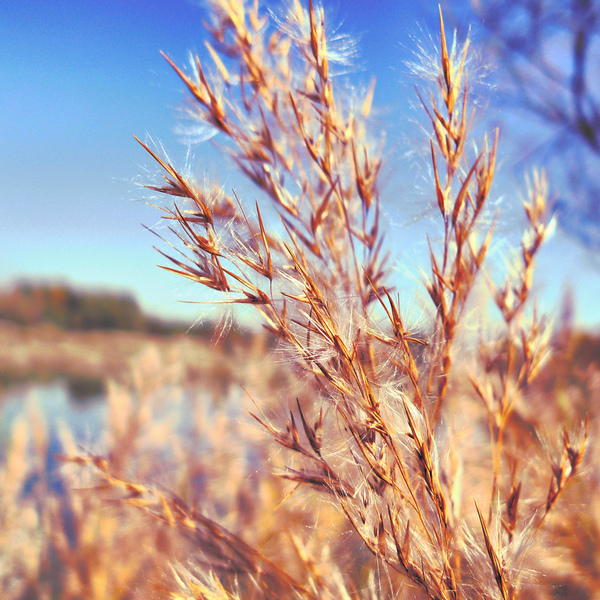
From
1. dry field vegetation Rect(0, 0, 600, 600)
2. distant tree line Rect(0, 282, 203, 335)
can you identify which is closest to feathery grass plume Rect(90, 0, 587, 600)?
dry field vegetation Rect(0, 0, 600, 600)

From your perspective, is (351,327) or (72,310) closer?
(351,327)

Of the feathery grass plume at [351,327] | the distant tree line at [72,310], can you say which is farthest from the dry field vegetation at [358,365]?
the distant tree line at [72,310]

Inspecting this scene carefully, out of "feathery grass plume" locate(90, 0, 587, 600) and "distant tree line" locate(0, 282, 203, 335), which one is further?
"distant tree line" locate(0, 282, 203, 335)

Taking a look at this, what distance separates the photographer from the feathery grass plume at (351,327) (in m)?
0.38

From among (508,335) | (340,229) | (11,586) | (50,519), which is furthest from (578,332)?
(11,586)

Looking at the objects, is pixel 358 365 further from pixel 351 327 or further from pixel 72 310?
pixel 72 310

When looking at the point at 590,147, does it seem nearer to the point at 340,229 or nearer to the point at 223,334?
the point at 340,229

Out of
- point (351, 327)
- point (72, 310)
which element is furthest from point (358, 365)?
point (72, 310)

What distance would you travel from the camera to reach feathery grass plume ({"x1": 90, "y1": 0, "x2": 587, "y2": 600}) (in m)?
0.38

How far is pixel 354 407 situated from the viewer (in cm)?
39

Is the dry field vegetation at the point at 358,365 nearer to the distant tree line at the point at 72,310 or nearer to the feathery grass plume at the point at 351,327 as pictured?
the feathery grass plume at the point at 351,327

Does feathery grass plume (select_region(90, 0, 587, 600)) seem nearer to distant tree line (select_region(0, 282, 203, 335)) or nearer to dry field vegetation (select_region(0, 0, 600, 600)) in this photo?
dry field vegetation (select_region(0, 0, 600, 600))

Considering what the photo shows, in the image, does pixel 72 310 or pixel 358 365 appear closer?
pixel 358 365

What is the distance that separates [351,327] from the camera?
1.31 feet
